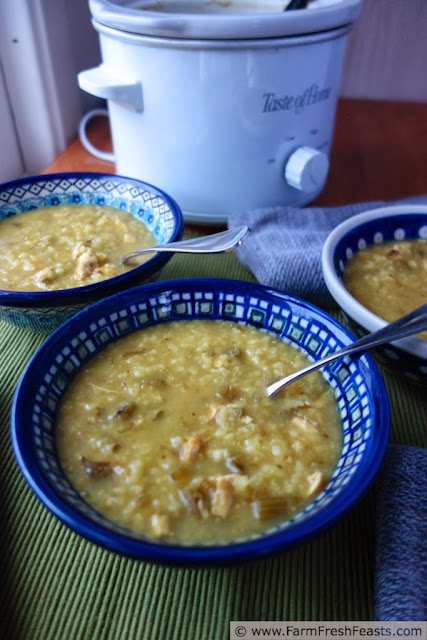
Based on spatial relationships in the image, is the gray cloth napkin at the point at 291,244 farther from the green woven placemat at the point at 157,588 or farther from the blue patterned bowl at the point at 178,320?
the green woven placemat at the point at 157,588

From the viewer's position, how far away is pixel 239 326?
2.95ft

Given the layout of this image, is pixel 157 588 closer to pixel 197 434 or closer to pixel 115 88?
pixel 197 434

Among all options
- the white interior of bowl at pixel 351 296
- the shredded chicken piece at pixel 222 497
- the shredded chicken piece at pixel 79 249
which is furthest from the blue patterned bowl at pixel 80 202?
the shredded chicken piece at pixel 222 497

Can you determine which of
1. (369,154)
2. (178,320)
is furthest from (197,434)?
(369,154)

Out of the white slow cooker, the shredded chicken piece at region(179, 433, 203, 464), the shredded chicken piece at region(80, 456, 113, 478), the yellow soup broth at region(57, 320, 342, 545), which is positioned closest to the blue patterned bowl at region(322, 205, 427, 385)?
the yellow soup broth at region(57, 320, 342, 545)

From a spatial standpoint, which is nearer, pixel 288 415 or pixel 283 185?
pixel 288 415

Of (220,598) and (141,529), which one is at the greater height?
(141,529)

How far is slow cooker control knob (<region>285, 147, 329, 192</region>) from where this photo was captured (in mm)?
1174

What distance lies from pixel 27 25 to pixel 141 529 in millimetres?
1504

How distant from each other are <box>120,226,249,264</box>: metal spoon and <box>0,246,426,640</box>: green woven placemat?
50cm

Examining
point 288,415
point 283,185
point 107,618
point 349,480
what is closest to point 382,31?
point 283,185

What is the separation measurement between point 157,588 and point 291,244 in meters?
0.76

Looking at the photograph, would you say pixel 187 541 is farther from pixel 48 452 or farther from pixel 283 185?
pixel 283 185

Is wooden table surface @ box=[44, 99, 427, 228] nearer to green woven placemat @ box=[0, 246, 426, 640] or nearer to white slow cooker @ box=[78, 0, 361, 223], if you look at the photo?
white slow cooker @ box=[78, 0, 361, 223]
